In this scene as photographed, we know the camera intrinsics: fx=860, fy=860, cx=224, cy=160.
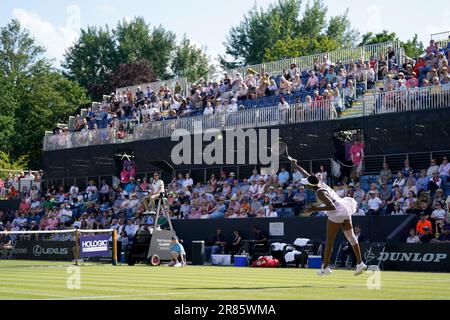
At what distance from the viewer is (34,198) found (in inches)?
1842

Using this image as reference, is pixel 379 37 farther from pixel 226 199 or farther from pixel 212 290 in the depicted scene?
pixel 212 290

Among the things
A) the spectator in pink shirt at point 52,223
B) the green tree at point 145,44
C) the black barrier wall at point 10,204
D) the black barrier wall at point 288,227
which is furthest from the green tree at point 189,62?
the black barrier wall at point 288,227

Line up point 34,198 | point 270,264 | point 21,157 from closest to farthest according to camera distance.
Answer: point 270,264, point 34,198, point 21,157

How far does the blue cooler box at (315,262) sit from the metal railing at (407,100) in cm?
698

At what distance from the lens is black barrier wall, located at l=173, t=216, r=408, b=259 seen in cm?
2900

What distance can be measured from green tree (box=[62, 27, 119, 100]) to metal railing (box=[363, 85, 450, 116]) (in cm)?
6413

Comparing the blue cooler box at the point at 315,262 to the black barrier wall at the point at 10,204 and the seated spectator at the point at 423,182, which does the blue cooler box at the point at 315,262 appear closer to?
the seated spectator at the point at 423,182

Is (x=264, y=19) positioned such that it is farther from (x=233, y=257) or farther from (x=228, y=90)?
(x=233, y=257)

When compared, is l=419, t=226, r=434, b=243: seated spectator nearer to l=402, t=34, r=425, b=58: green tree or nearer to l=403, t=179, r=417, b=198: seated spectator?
l=403, t=179, r=417, b=198: seated spectator

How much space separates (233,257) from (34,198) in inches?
716

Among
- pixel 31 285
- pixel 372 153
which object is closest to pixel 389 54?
pixel 372 153

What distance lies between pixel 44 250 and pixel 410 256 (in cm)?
1736

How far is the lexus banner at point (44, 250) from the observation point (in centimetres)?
3552

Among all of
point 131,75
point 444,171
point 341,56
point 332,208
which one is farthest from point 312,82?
point 131,75
